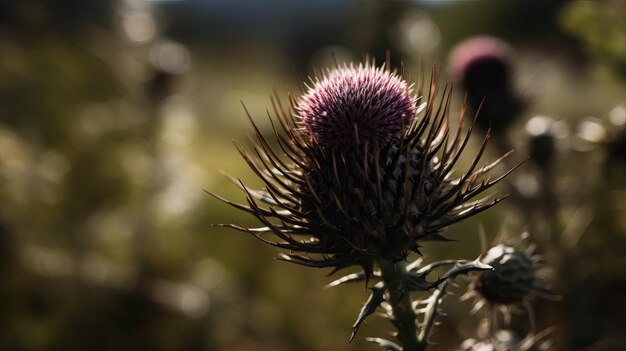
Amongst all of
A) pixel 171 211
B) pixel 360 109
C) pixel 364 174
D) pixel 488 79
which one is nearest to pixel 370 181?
pixel 364 174

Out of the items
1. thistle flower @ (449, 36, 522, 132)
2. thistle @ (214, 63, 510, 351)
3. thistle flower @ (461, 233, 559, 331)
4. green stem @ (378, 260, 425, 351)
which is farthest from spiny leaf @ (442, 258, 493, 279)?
thistle flower @ (449, 36, 522, 132)

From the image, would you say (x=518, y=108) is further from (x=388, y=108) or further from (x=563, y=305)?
(x=388, y=108)

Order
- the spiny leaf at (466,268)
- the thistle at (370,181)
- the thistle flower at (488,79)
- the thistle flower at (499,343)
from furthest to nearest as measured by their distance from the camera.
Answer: the thistle flower at (488,79) < the thistle flower at (499,343) < the thistle at (370,181) < the spiny leaf at (466,268)

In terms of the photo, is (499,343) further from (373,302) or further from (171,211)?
(171,211)

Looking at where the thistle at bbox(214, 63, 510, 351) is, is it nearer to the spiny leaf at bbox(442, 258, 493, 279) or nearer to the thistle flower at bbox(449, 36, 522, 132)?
the spiny leaf at bbox(442, 258, 493, 279)

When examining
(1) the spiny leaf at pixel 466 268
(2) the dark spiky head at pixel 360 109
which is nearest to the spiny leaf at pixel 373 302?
(1) the spiny leaf at pixel 466 268

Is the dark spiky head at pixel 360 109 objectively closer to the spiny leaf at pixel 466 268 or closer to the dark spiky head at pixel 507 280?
the spiny leaf at pixel 466 268

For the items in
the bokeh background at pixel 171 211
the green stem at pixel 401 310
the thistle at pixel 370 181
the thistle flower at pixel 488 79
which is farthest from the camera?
the thistle flower at pixel 488 79

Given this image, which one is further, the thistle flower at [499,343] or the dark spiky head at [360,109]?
the thistle flower at [499,343]

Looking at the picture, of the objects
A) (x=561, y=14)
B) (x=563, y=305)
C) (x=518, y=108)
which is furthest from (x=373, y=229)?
(x=561, y=14)
